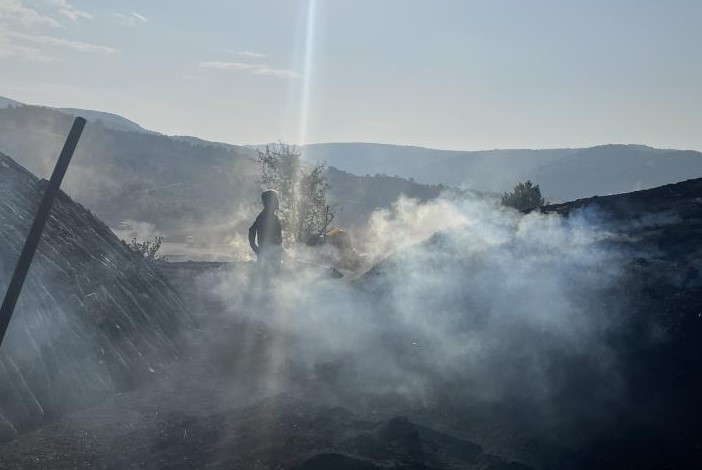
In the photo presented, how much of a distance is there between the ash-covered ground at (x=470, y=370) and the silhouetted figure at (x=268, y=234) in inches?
78.6

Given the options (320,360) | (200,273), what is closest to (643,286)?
(320,360)

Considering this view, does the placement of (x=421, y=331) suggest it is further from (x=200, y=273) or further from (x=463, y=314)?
(x=200, y=273)

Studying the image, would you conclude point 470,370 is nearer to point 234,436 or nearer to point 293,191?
point 234,436

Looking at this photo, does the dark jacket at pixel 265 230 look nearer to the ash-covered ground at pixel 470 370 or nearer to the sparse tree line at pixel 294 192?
the ash-covered ground at pixel 470 370

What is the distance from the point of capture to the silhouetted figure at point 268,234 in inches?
487

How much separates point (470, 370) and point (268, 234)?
21.2 feet

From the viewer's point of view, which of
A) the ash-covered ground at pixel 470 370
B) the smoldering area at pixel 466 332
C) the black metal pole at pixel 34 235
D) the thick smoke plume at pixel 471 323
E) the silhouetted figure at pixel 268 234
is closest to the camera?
the black metal pole at pixel 34 235

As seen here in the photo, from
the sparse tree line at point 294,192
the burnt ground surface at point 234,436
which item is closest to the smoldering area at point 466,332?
the burnt ground surface at point 234,436

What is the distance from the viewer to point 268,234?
12.4 meters

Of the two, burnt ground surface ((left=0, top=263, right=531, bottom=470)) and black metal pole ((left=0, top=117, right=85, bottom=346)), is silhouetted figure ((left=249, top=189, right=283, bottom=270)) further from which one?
black metal pole ((left=0, top=117, right=85, bottom=346))

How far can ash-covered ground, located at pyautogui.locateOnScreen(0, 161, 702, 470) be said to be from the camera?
5.48 meters

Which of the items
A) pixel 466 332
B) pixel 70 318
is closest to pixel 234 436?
pixel 70 318

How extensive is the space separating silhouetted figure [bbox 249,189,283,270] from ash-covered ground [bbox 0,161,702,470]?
78.6 inches

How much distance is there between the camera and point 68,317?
7.05 metres
